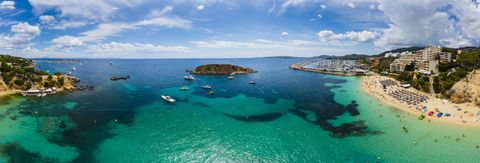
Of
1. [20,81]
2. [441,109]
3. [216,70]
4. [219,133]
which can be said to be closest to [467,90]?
[441,109]

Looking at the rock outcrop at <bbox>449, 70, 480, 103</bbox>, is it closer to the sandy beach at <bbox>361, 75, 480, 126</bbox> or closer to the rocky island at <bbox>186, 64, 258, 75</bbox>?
the sandy beach at <bbox>361, 75, 480, 126</bbox>

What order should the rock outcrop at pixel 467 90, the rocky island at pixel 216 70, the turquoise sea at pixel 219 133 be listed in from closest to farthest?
the turquoise sea at pixel 219 133 → the rock outcrop at pixel 467 90 → the rocky island at pixel 216 70

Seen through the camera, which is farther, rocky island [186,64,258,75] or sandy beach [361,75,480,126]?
rocky island [186,64,258,75]

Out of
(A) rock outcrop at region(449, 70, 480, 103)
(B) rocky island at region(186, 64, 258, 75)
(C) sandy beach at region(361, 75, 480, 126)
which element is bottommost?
(C) sandy beach at region(361, 75, 480, 126)

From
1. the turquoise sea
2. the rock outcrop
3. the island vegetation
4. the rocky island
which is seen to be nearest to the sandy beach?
the rock outcrop

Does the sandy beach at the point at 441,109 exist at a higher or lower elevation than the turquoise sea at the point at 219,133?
higher

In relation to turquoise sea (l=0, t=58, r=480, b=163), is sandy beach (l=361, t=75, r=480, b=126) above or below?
above

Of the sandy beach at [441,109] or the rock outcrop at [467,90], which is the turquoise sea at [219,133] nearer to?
the sandy beach at [441,109]

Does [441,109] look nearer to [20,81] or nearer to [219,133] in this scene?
[219,133]

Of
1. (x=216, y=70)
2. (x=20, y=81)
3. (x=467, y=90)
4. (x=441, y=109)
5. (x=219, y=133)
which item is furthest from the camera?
(x=216, y=70)

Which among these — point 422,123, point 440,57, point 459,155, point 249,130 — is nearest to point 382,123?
point 422,123

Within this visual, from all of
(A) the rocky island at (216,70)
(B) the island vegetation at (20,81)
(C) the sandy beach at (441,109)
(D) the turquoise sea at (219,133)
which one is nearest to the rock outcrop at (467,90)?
(C) the sandy beach at (441,109)

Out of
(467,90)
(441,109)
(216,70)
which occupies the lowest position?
(441,109)
